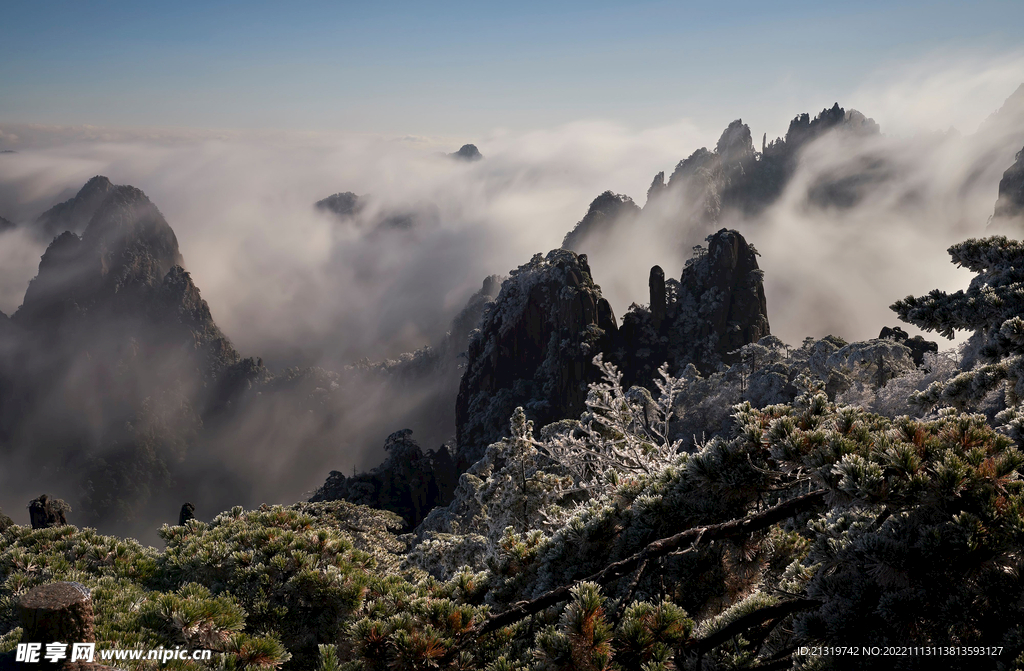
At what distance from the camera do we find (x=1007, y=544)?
2.52m

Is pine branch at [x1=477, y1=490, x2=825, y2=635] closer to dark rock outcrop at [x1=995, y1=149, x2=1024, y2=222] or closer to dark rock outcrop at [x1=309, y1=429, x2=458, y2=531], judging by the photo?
dark rock outcrop at [x1=309, y1=429, x2=458, y2=531]

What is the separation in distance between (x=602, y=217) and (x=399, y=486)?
109 m

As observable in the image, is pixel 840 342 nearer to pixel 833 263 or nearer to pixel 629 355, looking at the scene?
pixel 629 355

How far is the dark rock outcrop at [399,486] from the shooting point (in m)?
53.9

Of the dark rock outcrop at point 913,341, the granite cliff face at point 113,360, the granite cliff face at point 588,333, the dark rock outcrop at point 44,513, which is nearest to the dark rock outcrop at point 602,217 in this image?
the granite cliff face at point 588,333

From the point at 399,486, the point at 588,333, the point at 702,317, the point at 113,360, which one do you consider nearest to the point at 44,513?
the point at 399,486

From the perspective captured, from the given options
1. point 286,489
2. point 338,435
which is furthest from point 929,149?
point 286,489

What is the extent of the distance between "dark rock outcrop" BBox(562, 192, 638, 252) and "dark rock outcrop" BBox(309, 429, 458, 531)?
9827 cm

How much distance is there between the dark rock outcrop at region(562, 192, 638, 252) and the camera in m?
148

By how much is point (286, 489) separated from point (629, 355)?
312ft

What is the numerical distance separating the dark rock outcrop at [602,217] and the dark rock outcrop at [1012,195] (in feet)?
248

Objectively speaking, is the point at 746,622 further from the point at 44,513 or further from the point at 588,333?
the point at 588,333

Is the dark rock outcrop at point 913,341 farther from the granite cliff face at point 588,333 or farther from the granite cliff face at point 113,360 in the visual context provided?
the granite cliff face at point 113,360

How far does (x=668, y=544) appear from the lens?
11.8 feet
